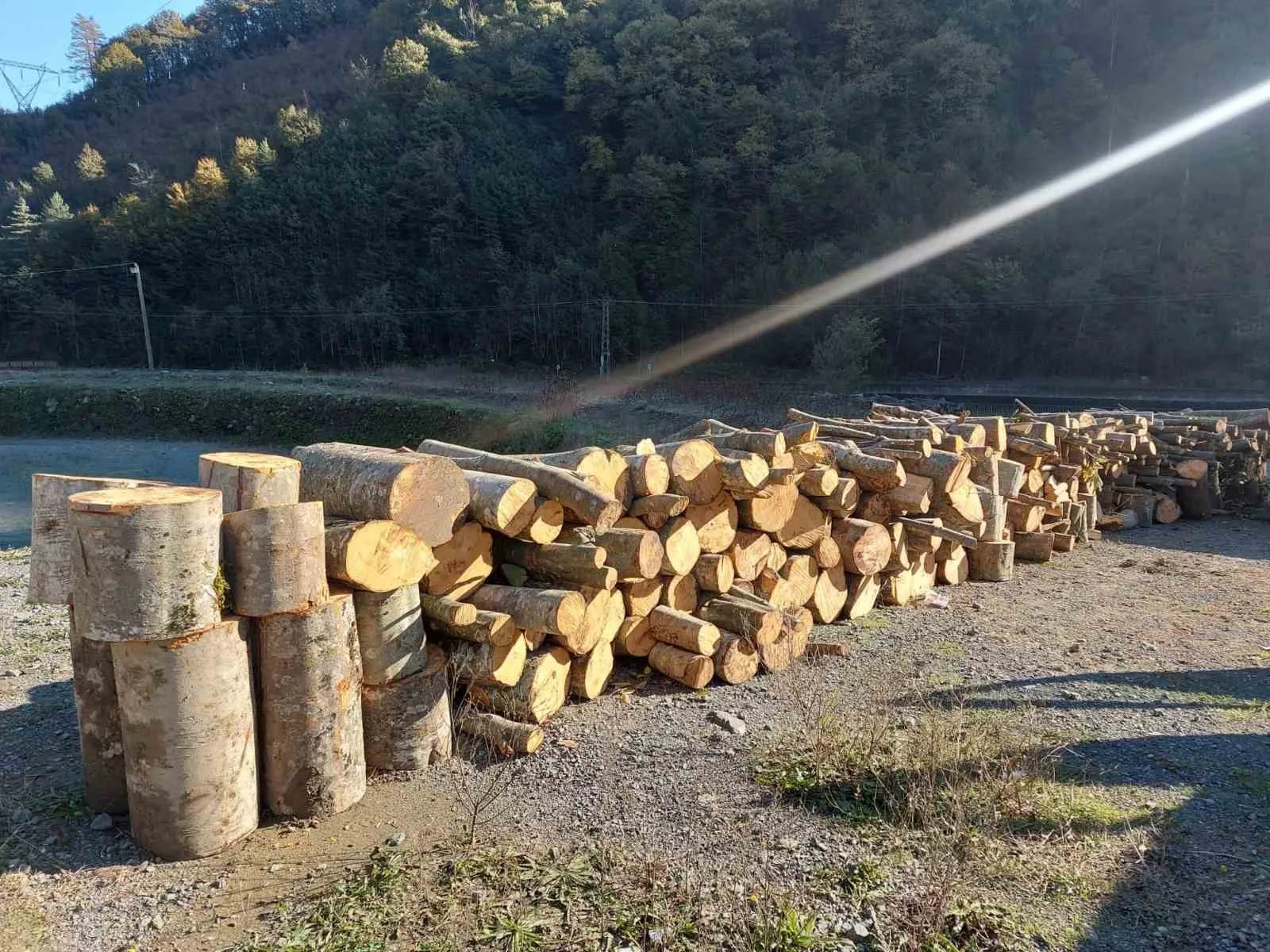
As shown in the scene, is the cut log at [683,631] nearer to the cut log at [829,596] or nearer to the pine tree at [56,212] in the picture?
the cut log at [829,596]

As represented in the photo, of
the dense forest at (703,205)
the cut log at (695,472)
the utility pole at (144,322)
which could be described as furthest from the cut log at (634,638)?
the utility pole at (144,322)

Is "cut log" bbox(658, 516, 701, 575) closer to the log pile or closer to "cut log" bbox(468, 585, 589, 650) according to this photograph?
the log pile

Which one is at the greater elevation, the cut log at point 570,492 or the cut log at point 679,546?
the cut log at point 570,492

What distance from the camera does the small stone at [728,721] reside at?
15.1 feet

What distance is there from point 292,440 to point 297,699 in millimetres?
28243

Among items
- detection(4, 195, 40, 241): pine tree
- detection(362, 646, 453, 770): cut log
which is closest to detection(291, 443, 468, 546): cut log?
detection(362, 646, 453, 770): cut log

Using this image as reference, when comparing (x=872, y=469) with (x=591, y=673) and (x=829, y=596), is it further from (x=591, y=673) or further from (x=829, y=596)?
(x=591, y=673)

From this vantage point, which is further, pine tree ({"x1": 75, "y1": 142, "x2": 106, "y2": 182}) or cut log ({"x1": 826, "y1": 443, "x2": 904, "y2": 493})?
pine tree ({"x1": 75, "y1": 142, "x2": 106, "y2": 182})

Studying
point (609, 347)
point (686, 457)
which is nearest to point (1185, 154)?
point (609, 347)

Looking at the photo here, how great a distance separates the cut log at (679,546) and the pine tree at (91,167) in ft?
253

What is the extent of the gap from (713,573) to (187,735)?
10.9ft

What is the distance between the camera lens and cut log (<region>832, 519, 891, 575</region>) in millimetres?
6324

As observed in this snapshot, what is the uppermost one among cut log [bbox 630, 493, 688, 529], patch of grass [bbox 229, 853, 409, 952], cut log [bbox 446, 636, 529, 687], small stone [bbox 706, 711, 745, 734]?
cut log [bbox 630, 493, 688, 529]

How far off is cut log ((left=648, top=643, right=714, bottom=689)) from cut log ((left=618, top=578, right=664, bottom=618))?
30 cm
